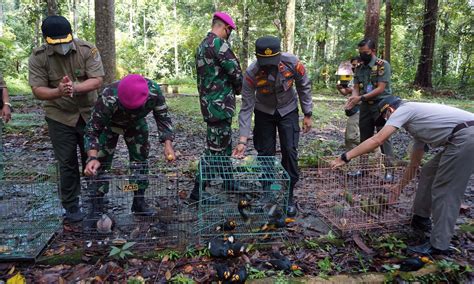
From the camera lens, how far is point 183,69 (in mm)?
31531

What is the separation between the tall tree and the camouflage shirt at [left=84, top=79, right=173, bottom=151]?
3.11 m

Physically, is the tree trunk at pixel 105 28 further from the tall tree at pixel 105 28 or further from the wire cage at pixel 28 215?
the wire cage at pixel 28 215

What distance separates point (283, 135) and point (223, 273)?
191 cm

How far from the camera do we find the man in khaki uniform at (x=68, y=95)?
3939mm

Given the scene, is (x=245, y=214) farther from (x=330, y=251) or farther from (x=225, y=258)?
(x=330, y=251)

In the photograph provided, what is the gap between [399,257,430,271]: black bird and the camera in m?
3.38

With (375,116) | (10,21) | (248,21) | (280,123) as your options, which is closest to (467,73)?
(248,21)

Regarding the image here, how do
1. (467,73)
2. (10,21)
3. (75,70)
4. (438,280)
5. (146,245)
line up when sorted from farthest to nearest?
(10,21), (467,73), (75,70), (146,245), (438,280)

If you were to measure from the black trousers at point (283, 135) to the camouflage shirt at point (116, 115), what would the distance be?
1169 millimetres

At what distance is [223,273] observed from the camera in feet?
10.3

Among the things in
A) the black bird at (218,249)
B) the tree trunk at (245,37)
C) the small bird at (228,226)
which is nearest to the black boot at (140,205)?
the small bird at (228,226)

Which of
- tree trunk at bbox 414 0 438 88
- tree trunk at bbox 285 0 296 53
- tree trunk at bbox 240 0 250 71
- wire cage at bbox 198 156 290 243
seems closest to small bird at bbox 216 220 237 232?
wire cage at bbox 198 156 290 243

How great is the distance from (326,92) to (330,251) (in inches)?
709

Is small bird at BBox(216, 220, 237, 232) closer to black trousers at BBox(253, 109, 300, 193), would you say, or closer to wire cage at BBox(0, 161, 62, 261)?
black trousers at BBox(253, 109, 300, 193)
